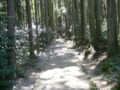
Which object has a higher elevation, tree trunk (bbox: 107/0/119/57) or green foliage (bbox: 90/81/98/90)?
tree trunk (bbox: 107/0/119/57)

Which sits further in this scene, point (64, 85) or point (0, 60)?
point (64, 85)

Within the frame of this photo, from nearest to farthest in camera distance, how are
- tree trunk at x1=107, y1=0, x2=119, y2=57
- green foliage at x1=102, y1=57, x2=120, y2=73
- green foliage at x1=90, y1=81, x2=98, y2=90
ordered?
green foliage at x1=90, y1=81, x2=98, y2=90 < green foliage at x1=102, y1=57, x2=120, y2=73 < tree trunk at x1=107, y1=0, x2=119, y2=57

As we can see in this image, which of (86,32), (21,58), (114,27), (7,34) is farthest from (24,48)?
(86,32)

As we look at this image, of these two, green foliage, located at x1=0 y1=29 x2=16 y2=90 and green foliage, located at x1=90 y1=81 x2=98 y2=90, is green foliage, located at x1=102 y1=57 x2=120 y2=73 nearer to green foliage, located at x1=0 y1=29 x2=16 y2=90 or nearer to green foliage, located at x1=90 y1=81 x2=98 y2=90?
green foliage, located at x1=90 y1=81 x2=98 y2=90

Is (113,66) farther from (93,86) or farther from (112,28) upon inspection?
(112,28)

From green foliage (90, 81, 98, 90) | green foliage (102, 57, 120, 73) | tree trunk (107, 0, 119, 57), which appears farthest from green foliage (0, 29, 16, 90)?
tree trunk (107, 0, 119, 57)

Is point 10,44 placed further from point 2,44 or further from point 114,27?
point 114,27

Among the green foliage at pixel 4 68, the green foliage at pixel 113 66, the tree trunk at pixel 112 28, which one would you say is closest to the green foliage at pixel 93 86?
the green foliage at pixel 113 66

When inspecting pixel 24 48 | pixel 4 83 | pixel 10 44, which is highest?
pixel 10 44

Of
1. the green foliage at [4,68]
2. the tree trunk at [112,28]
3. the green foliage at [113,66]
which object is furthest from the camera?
the tree trunk at [112,28]

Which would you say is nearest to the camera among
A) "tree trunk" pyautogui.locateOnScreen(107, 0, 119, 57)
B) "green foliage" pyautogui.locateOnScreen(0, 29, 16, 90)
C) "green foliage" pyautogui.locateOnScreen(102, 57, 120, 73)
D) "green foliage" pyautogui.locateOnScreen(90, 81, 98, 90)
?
"green foliage" pyautogui.locateOnScreen(0, 29, 16, 90)

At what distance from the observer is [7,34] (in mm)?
6430

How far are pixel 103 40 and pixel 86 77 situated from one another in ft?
22.3

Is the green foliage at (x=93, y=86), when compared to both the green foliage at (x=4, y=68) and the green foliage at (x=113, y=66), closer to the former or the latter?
the green foliage at (x=113, y=66)
